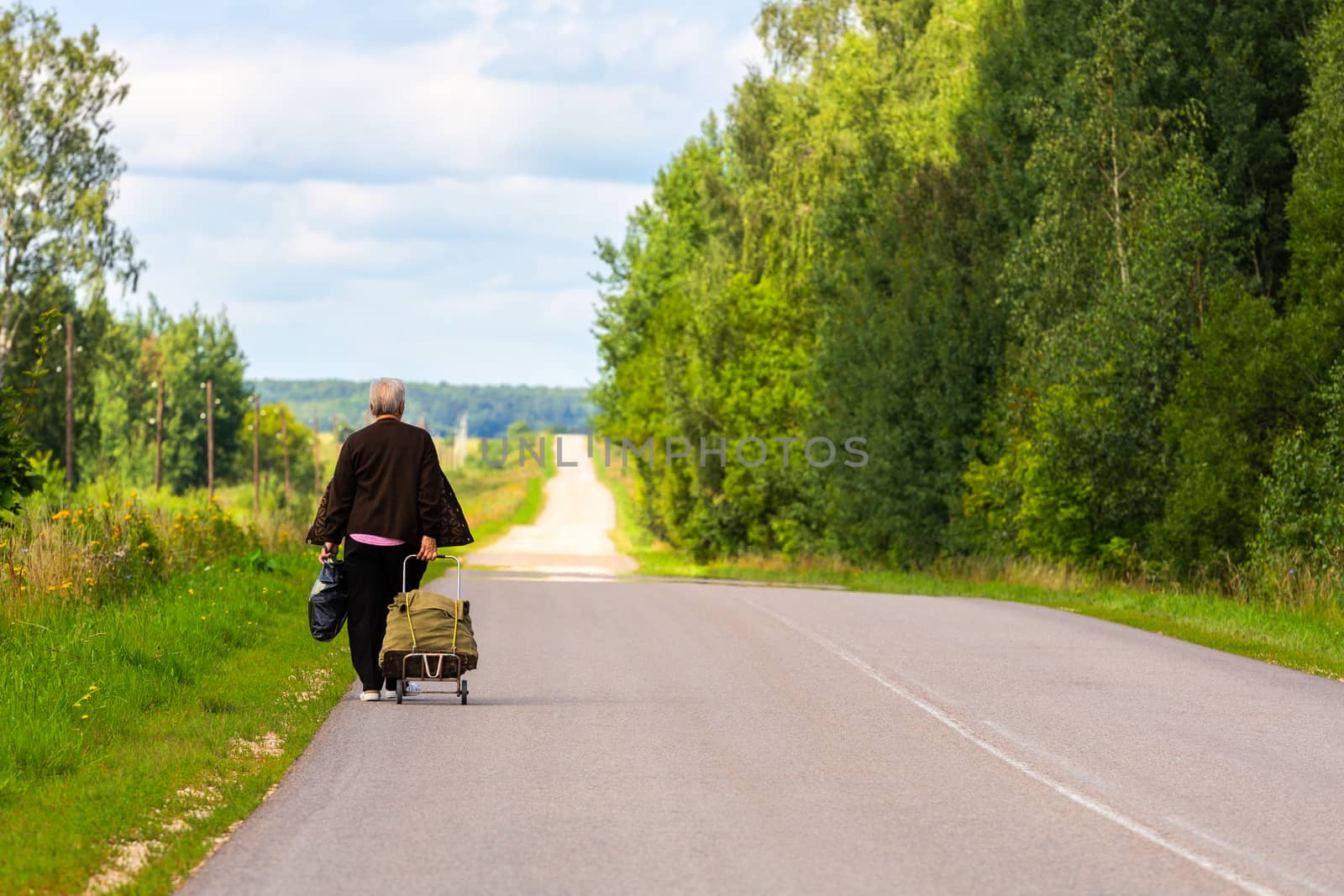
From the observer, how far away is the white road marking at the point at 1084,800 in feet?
22.6

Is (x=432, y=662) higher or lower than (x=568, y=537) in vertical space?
higher

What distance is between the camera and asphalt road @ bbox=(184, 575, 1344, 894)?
694 cm

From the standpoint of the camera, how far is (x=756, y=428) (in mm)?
56469

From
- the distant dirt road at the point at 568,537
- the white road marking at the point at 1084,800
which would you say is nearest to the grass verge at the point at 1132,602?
the white road marking at the point at 1084,800

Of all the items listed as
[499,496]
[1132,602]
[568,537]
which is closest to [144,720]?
[1132,602]

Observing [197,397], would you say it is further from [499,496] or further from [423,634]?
[423,634]

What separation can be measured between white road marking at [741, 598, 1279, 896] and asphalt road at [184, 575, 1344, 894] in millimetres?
21

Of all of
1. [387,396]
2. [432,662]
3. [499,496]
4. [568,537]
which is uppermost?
[387,396]

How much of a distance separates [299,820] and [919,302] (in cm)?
3557

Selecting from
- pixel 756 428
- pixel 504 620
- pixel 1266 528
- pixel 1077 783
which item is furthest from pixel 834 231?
pixel 1077 783

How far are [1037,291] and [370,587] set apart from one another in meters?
25.8

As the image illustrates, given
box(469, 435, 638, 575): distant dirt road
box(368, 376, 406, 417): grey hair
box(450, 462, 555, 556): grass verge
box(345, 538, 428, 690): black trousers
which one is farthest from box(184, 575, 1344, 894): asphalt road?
box(450, 462, 555, 556): grass verge

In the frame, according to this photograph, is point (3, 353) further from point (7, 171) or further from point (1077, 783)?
point (1077, 783)

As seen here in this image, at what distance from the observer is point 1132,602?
25.5 metres
